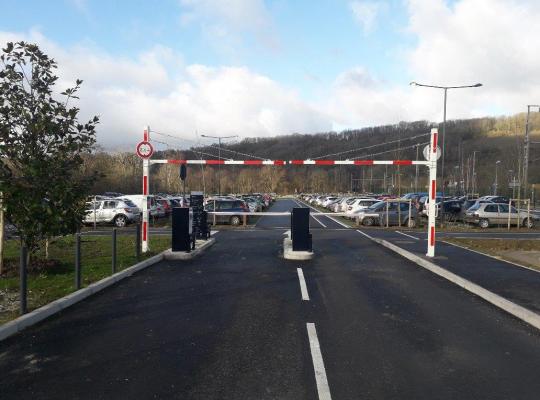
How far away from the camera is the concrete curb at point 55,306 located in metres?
6.00

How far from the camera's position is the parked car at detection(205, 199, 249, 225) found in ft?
92.4

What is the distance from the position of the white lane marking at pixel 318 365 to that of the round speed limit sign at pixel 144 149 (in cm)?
868

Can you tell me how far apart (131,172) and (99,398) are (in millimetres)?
77023

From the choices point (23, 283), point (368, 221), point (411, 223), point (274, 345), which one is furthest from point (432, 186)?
point (368, 221)

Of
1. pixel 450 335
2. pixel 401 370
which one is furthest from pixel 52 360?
pixel 450 335

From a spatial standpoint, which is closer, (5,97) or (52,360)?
(52,360)

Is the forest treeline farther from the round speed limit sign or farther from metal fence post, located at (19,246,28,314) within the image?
metal fence post, located at (19,246,28,314)

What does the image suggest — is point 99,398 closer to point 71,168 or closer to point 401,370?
point 401,370

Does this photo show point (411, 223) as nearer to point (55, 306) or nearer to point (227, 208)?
point (227, 208)

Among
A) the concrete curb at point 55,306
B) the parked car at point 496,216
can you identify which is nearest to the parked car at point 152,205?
the parked car at point 496,216

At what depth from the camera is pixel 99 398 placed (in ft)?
13.8

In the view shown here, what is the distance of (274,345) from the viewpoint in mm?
5703

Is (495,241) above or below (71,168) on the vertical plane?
below

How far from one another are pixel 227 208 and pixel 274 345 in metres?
22.9
